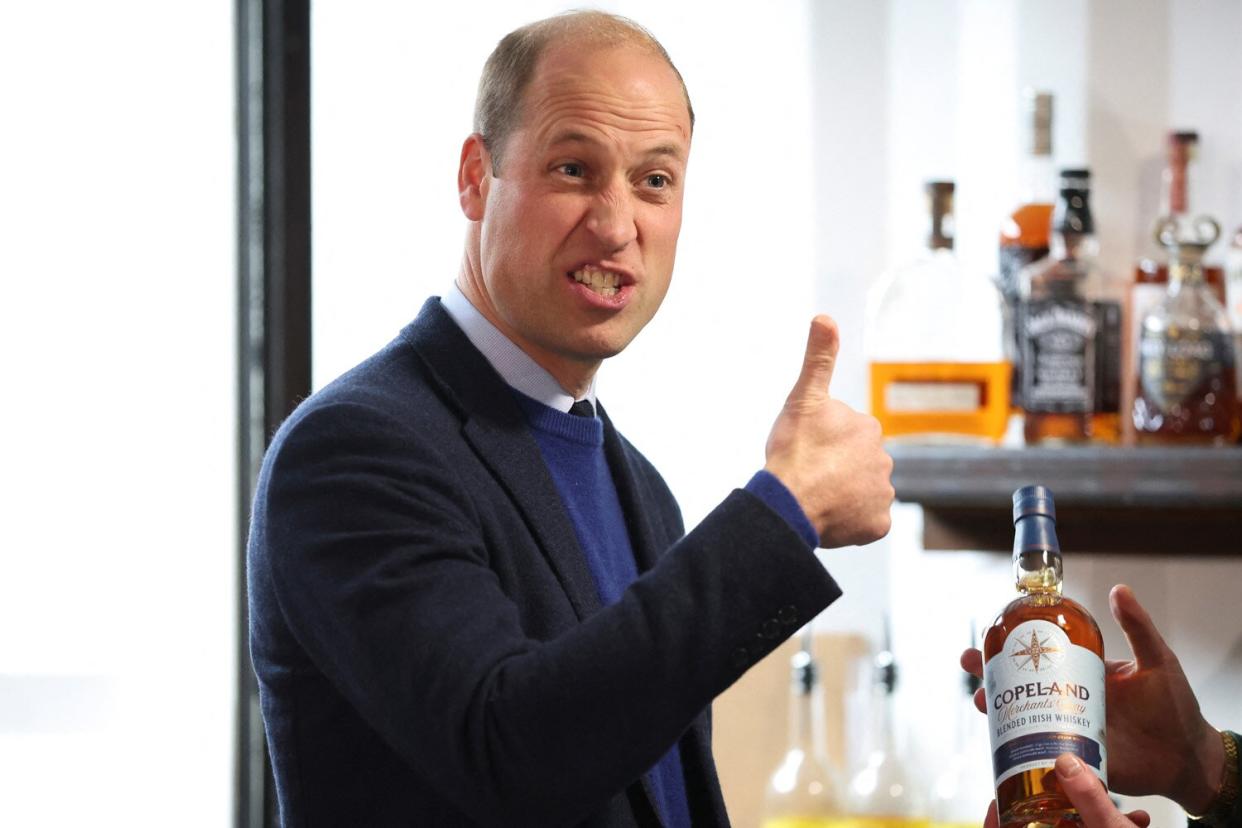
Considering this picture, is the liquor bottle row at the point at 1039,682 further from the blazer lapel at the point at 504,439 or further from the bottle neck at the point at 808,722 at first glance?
the bottle neck at the point at 808,722

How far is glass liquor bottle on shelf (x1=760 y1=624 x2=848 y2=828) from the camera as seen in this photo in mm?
1900

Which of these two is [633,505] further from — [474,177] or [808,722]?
[808,722]

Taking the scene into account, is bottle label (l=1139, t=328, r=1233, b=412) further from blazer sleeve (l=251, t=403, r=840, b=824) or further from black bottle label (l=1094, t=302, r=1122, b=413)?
blazer sleeve (l=251, t=403, r=840, b=824)

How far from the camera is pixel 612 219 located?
1173 millimetres

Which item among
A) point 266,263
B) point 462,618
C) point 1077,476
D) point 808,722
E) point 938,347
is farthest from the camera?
point 266,263

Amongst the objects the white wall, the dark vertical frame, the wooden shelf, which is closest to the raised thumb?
the wooden shelf

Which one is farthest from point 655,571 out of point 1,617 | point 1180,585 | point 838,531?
point 1180,585

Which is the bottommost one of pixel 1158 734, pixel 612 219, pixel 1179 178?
pixel 1158 734

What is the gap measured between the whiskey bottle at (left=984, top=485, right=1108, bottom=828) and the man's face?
0.36 meters

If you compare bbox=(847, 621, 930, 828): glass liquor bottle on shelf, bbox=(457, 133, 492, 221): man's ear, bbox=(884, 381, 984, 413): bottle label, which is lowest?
bbox=(847, 621, 930, 828): glass liquor bottle on shelf

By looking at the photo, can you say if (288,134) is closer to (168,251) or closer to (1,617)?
(168,251)

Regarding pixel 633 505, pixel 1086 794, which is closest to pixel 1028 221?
pixel 633 505

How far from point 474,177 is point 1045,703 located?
2.06 feet

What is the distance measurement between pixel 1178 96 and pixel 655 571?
4.32ft
